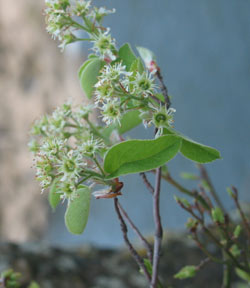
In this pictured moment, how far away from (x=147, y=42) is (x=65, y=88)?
4.30 feet

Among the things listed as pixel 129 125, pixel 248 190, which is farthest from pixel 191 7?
pixel 129 125

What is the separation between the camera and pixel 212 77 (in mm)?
1854

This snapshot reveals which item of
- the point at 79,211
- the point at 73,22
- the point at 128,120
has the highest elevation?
the point at 73,22

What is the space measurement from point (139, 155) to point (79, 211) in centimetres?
9

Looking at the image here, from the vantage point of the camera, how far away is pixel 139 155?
0.38m

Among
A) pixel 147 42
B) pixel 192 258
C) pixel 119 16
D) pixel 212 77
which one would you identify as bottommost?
pixel 192 258

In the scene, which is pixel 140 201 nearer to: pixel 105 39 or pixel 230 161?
pixel 230 161

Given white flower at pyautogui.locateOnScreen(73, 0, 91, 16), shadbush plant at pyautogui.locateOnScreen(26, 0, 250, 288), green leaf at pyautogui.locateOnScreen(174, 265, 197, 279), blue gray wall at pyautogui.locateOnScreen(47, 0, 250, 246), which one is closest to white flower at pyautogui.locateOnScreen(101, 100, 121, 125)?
shadbush plant at pyautogui.locateOnScreen(26, 0, 250, 288)

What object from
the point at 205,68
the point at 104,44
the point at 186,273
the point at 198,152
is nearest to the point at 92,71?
the point at 104,44

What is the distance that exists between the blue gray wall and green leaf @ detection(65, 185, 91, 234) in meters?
1.49

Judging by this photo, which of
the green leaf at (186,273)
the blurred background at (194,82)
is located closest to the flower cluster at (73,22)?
the green leaf at (186,273)

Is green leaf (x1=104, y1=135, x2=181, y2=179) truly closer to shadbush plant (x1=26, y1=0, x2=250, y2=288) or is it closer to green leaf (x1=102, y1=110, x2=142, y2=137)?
shadbush plant (x1=26, y1=0, x2=250, y2=288)

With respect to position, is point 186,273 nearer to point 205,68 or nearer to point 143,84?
point 143,84

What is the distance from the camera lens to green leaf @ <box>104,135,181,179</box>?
1.21ft
